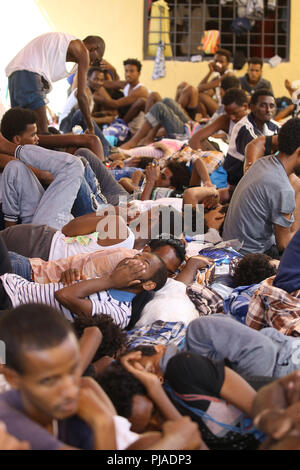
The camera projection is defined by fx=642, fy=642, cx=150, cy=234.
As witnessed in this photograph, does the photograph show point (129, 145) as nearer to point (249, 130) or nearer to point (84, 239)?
point (249, 130)

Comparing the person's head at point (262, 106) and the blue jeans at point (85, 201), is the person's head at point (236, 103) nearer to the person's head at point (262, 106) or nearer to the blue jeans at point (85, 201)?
the person's head at point (262, 106)

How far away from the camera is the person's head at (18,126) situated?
3588mm

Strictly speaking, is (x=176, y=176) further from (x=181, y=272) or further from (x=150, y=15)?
(x=150, y=15)

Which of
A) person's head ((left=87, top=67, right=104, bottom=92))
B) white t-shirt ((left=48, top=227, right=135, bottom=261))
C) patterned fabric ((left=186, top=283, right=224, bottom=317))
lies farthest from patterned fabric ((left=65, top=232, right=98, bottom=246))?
person's head ((left=87, top=67, right=104, bottom=92))

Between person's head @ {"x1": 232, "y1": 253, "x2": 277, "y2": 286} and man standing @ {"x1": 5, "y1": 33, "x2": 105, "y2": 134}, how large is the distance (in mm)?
2173

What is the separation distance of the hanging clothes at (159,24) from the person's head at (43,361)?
8.52 m

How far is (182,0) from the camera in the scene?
9148 millimetres

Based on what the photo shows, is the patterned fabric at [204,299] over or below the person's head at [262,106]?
below

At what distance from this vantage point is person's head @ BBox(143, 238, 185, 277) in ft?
9.48

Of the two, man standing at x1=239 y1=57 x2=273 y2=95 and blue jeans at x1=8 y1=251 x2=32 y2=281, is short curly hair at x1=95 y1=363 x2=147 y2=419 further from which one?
man standing at x1=239 y1=57 x2=273 y2=95

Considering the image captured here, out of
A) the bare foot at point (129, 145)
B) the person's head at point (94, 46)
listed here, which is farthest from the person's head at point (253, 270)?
the bare foot at point (129, 145)

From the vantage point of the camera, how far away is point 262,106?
476 centimetres

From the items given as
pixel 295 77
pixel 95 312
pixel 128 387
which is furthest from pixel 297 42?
pixel 128 387

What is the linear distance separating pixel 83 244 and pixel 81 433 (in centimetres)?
151
